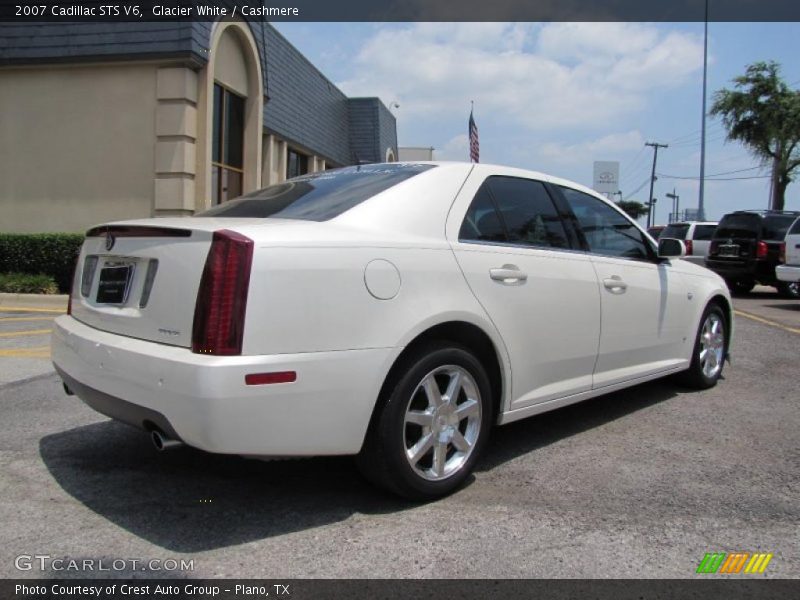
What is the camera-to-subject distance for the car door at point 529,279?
343 cm

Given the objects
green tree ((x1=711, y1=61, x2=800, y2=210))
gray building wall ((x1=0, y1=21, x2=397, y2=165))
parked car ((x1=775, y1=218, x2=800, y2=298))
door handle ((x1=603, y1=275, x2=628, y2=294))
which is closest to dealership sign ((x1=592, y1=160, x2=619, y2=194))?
green tree ((x1=711, y1=61, x2=800, y2=210))

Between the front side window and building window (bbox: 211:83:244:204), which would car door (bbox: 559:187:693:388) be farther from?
building window (bbox: 211:83:244:204)

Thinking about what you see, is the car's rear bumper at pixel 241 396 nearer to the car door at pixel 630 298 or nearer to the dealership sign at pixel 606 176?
the car door at pixel 630 298

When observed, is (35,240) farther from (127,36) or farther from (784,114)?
(784,114)

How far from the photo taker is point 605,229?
4535 millimetres

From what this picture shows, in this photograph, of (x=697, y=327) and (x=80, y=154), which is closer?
(x=697, y=327)

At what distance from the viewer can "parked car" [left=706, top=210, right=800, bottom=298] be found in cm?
1470

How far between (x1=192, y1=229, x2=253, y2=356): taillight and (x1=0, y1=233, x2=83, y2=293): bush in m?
10.1

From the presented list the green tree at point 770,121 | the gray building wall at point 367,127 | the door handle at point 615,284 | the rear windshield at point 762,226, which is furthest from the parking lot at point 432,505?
the green tree at point 770,121

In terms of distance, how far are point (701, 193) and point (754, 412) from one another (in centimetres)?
3635

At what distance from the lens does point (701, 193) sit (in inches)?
1483

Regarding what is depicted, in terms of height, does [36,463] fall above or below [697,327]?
below

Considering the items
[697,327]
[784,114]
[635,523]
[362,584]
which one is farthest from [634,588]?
[784,114]

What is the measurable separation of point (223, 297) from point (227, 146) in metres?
12.1
